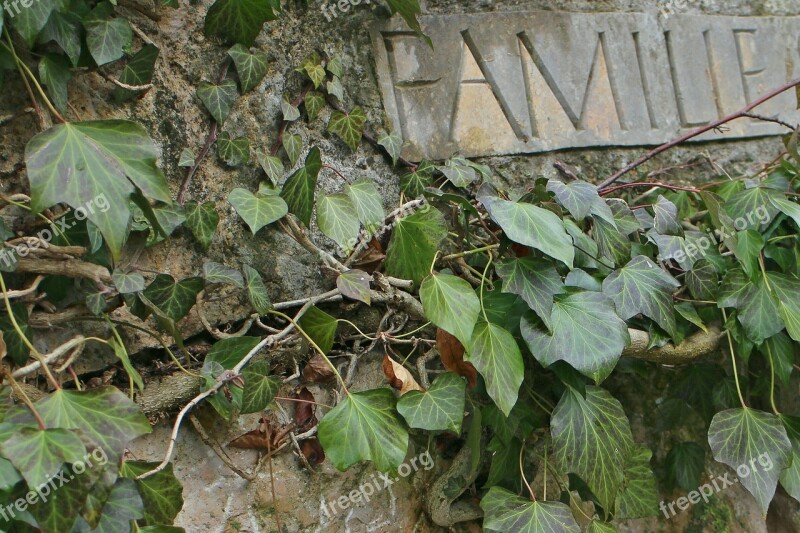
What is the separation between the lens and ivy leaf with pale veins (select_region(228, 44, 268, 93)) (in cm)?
135

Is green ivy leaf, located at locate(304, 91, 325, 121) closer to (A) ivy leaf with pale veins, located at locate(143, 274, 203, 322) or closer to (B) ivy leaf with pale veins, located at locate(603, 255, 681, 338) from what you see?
(A) ivy leaf with pale veins, located at locate(143, 274, 203, 322)

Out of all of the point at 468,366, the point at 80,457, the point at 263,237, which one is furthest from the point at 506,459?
the point at 80,457

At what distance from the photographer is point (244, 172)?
136cm

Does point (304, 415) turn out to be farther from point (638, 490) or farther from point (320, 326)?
point (638, 490)

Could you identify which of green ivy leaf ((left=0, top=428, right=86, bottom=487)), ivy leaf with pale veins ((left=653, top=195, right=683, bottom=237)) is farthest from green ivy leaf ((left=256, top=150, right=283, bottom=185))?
ivy leaf with pale veins ((left=653, top=195, right=683, bottom=237))

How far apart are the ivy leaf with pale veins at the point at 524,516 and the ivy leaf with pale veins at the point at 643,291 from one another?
335 millimetres

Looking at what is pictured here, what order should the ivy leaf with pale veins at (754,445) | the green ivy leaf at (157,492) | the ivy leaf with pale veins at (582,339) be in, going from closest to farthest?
the green ivy leaf at (157,492) < the ivy leaf with pale veins at (582,339) < the ivy leaf with pale veins at (754,445)

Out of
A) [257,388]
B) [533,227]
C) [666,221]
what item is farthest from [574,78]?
[257,388]

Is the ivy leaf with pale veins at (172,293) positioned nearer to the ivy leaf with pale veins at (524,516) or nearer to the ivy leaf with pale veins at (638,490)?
the ivy leaf with pale veins at (524,516)

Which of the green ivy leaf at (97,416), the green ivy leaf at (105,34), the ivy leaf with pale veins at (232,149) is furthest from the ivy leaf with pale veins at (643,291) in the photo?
the green ivy leaf at (105,34)

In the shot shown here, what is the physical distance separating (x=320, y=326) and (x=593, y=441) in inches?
18.8

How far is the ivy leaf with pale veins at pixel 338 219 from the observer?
48.1 inches

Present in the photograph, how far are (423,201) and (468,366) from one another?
0.33 meters

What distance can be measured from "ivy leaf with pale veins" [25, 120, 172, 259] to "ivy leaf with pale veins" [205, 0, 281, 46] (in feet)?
1.34
